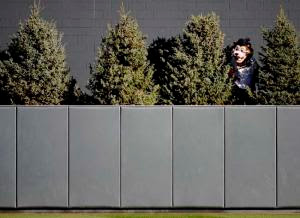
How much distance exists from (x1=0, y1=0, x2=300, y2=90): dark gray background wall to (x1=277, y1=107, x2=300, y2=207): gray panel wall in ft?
10.5

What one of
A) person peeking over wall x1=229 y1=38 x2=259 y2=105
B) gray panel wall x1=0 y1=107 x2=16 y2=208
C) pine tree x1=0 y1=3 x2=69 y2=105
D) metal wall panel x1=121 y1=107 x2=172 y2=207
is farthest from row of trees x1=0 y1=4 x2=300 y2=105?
gray panel wall x1=0 y1=107 x2=16 y2=208

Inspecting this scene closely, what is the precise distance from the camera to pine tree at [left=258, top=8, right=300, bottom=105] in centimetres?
1321

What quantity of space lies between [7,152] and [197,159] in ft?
11.9

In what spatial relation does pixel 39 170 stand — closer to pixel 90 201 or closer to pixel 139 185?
pixel 90 201

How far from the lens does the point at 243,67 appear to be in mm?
14672

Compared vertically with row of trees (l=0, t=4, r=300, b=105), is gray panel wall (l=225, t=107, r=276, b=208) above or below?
below

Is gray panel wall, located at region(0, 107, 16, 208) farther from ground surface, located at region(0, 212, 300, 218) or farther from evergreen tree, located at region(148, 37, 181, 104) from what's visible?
evergreen tree, located at region(148, 37, 181, 104)

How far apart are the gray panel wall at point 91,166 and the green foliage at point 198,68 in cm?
210

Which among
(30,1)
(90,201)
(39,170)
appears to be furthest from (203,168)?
(30,1)

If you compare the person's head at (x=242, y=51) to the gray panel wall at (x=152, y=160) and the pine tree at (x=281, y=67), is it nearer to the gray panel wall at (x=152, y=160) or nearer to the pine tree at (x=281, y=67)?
the pine tree at (x=281, y=67)

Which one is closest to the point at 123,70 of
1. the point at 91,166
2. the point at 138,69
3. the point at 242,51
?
the point at 138,69

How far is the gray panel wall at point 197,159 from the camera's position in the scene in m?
12.0

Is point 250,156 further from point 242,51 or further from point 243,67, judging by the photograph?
point 242,51

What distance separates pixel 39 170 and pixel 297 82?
5.66m
